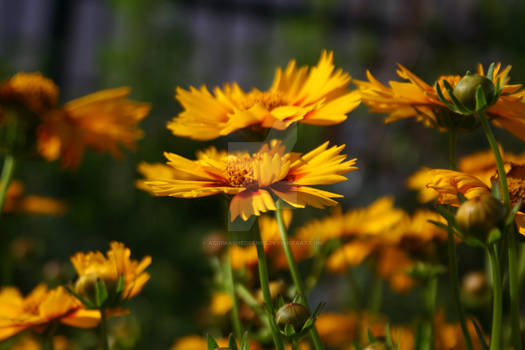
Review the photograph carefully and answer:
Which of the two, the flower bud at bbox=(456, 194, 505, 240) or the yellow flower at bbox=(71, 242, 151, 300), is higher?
the flower bud at bbox=(456, 194, 505, 240)

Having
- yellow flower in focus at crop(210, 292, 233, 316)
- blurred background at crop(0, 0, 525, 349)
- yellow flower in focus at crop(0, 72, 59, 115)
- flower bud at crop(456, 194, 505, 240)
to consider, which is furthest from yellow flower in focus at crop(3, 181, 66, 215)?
flower bud at crop(456, 194, 505, 240)

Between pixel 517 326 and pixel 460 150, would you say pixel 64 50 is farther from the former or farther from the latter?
pixel 517 326

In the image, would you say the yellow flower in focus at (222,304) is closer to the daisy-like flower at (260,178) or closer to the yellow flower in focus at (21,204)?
the daisy-like flower at (260,178)

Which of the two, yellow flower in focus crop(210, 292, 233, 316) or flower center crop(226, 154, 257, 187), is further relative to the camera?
yellow flower in focus crop(210, 292, 233, 316)

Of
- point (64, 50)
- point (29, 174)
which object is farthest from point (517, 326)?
point (64, 50)

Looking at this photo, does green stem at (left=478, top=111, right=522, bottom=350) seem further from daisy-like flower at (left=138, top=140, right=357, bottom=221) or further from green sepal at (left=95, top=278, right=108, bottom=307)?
green sepal at (left=95, top=278, right=108, bottom=307)

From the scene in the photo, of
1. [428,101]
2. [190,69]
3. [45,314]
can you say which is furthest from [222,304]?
[190,69]

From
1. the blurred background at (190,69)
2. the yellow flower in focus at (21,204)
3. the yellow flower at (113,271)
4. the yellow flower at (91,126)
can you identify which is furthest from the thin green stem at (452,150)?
the blurred background at (190,69)
